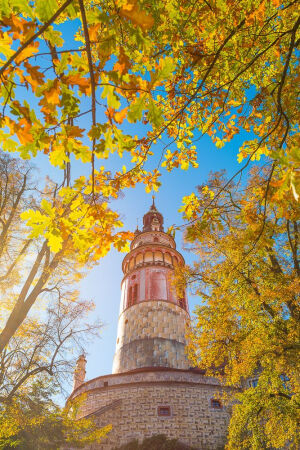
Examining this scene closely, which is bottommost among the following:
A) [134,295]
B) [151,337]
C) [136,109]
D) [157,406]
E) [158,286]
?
[157,406]

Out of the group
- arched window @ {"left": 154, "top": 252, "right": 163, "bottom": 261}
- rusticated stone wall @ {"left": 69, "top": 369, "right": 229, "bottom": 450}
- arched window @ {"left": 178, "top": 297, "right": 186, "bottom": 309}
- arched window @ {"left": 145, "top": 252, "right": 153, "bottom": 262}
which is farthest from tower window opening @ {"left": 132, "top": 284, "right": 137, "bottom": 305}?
rusticated stone wall @ {"left": 69, "top": 369, "right": 229, "bottom": 450}

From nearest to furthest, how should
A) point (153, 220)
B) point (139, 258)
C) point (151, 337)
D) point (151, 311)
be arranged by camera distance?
point (151, 337), point (151, 311), point (139, 258), point (153, 220)

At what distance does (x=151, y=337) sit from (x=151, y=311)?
6.78 feet

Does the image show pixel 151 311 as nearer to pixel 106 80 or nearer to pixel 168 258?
pixel 168 258

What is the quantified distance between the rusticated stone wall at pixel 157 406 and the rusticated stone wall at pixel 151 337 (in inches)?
89.3

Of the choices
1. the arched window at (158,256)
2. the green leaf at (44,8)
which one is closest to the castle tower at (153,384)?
the arched window at (158,256)

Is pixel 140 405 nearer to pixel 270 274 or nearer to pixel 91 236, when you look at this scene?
pixel 270 274

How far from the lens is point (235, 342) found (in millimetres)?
8617

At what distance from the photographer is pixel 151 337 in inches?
773

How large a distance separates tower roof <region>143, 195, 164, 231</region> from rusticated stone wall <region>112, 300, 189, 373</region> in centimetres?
1093

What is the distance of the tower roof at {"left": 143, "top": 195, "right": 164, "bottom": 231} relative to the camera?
3112cm

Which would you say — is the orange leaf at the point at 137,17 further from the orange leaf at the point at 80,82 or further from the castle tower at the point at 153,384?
the castle tower at the point at 153,384

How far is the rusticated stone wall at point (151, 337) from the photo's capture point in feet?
61.1

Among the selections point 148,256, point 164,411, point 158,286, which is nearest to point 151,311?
point 158,286
